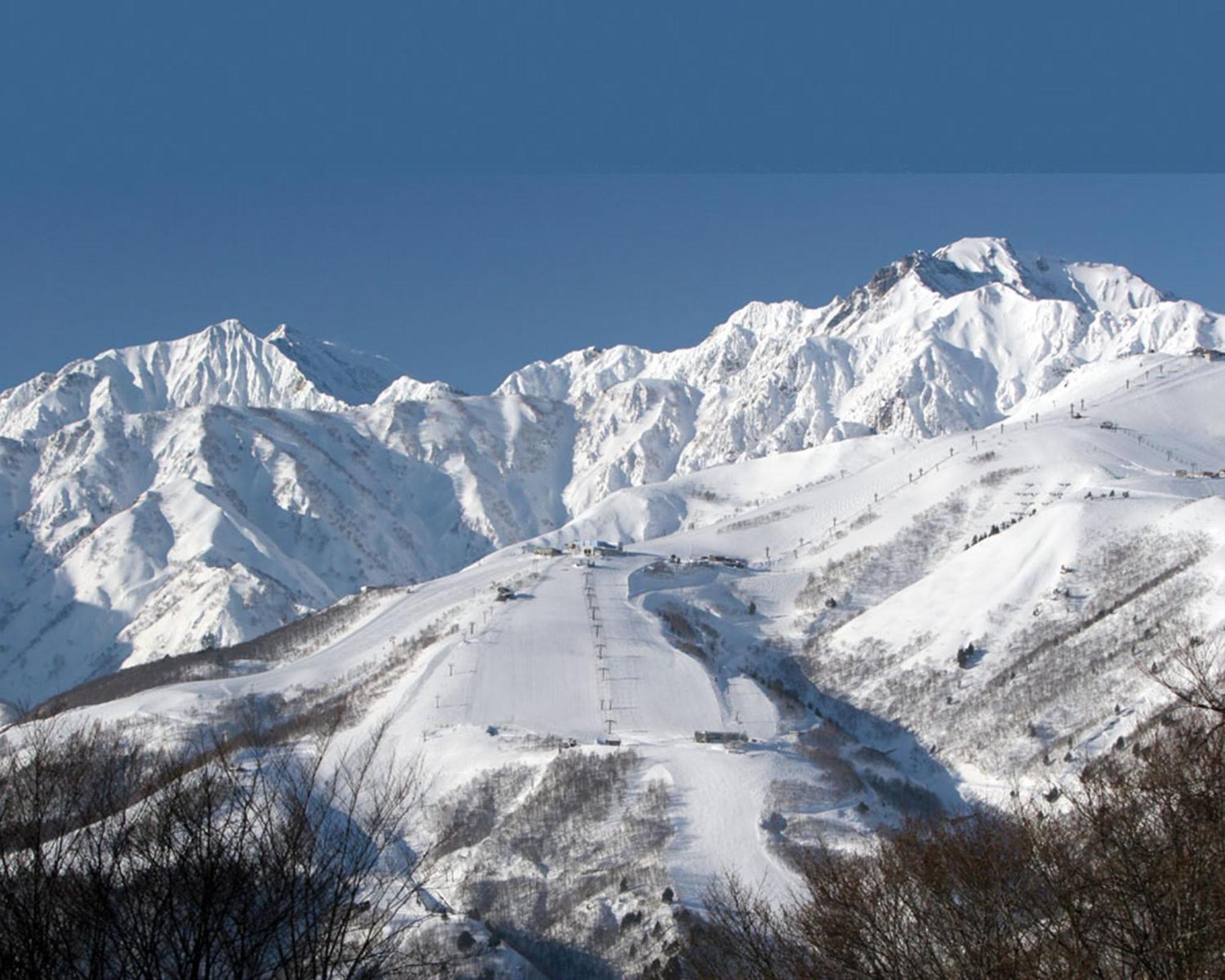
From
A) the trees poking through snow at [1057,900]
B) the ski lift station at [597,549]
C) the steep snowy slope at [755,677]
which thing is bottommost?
the trees poking through snow at [1057,900]

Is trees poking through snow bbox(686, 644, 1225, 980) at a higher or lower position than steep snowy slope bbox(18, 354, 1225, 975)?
lower

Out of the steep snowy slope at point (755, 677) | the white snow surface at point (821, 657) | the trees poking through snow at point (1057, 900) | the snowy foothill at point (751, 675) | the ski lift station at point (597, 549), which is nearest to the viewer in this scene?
the trees poking through snow at point (1057, 900)

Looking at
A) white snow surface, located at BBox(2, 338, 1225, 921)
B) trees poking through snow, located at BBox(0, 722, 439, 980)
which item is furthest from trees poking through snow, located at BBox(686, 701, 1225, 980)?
white snow surface, located at BBox(2, 338, 1225, 921)

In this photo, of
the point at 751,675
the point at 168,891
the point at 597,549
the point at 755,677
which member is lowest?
the point at 168,891

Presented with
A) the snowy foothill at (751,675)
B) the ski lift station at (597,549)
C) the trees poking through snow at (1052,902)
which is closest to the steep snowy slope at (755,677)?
the snowy foothill at (751,675)

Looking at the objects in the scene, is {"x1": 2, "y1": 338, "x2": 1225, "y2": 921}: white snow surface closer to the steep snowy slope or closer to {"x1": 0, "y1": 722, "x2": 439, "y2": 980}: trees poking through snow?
the steep snowy slope

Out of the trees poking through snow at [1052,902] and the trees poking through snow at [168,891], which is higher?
the trees poking through snow at [168,891]

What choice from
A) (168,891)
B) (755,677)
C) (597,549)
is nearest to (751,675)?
(755,677)

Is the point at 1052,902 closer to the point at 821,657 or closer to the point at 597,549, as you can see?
the point at 821,657

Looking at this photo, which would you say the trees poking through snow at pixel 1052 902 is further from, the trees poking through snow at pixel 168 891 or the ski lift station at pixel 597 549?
the ski lift station at pixel 597 549

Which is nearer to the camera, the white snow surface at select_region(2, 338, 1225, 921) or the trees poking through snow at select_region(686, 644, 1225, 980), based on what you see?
the trees poking through snow at select_region(686, 644, 1225, 980)

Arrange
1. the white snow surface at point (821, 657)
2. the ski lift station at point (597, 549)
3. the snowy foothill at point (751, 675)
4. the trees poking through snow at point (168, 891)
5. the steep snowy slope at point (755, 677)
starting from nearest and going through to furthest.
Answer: the trees poking through snow at point (168, 891) → the steep snowy slope at point (755, 677) → the snowy foothill at point (751, 675) → the white snow surface at point (821, 657) → the ski lift station at point (597, 549)

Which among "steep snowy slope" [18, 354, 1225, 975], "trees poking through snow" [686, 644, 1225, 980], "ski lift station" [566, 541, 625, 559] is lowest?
"trees poking through snow" [686, 644, 1225, 980]

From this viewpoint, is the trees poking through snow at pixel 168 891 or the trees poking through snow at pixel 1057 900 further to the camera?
the trees poking through snow at pixel 1057 900
